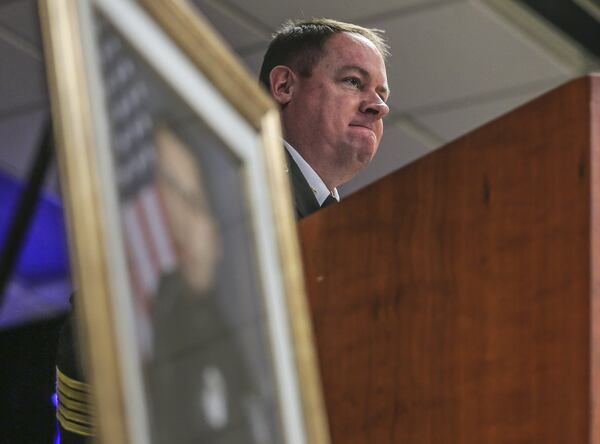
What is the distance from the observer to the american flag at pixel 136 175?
18.0 inches

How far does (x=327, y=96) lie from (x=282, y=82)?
0.23ft

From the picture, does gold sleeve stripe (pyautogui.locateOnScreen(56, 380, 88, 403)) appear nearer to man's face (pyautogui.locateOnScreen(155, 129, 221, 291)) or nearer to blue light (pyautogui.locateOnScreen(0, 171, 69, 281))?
man's face (pyautogui.locateOnScreen(155, 129, 221, 291))

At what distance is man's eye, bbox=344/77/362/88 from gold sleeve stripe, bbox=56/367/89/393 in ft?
1.76

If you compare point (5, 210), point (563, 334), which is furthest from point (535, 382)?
point (5, 210)

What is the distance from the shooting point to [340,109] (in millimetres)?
1235

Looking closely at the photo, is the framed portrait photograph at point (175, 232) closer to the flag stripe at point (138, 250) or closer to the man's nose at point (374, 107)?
the flag stripe at point (138, 250)

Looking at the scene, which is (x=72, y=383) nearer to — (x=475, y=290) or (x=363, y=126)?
(x=475, y=290)

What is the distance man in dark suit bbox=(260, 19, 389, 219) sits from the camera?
1182 mm

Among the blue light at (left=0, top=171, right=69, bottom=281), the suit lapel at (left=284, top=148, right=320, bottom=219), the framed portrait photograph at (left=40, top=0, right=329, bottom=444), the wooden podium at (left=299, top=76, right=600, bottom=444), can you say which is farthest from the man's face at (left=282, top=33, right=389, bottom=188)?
the blue light at (left=0, top=171, right=69, bottom=281)

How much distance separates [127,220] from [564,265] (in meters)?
0.29

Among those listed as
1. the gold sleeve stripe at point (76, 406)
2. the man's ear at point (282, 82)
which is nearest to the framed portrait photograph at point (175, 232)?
the gold sleeve stripe at point (76, 406)

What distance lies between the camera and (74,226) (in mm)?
430

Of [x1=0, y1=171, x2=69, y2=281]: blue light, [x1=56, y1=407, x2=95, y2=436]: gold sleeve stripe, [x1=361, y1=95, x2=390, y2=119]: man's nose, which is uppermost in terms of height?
[x1=0, y1=171, x2=69, y2=281]: blue light

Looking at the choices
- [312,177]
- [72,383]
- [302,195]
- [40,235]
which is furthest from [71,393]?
[40,235]
